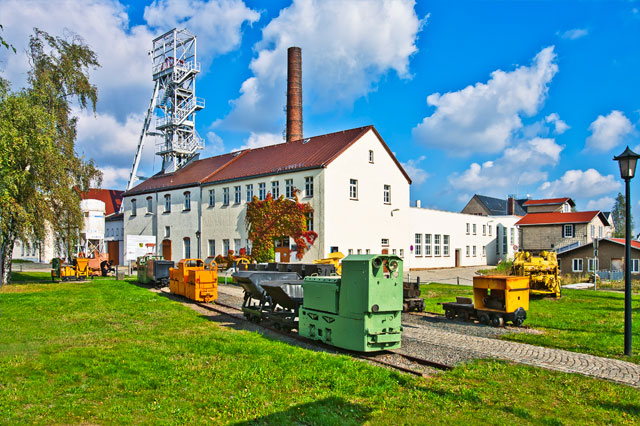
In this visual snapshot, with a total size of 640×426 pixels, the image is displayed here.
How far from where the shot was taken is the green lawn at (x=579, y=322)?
1126 centimetres

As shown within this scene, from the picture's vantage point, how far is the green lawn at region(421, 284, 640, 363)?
11.3 metres

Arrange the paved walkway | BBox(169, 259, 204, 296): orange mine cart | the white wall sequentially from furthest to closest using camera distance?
1. the white wall
2. BBox(169, 259, 204, 296): orange mine cart
3. the paved walkway

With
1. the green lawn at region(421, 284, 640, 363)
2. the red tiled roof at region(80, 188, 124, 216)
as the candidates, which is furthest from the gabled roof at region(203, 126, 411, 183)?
the red tiled roof at region(80, 188, 124, 216)

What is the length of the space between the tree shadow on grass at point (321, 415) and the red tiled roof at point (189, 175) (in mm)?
36755

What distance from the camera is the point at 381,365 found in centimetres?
941

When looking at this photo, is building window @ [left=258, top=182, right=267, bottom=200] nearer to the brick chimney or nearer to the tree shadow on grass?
the brick chimney

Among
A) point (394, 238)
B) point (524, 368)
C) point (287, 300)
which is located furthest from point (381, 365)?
point (394, 238)

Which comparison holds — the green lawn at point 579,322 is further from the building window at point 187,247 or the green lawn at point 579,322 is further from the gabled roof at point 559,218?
the gabled roof at point 559,218

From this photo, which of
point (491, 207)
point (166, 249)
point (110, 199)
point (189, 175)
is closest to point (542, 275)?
point (166, 249)

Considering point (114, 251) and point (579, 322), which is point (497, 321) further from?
point (114, 251)

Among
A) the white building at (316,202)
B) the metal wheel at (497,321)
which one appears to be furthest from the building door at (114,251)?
the metal wheel at (497,321)

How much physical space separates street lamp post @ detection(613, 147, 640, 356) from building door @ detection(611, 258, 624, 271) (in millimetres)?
31872

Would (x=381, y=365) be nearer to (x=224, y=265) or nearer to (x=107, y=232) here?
(x=224, y=265)

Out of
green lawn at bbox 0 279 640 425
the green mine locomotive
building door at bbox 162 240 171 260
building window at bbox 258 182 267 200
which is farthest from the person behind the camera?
building door at bbox 162 240 171 260
